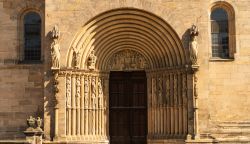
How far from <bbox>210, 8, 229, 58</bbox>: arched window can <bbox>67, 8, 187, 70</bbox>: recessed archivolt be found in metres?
2.55

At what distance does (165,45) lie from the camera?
23172mm

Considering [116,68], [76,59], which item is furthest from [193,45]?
[76,59]

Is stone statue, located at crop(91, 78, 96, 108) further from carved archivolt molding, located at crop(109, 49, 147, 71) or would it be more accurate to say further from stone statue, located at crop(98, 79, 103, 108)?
carved archivolt molding, located at crop(109, 49, 147, 71)

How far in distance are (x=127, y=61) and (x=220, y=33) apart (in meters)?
4.71

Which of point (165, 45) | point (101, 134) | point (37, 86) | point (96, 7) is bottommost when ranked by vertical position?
point (101, 134)

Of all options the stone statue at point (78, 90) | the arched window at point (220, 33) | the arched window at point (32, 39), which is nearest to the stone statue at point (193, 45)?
the arched window at point (220, 33)

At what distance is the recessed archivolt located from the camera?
22.9 m

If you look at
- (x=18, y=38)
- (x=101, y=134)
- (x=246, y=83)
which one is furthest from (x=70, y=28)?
(x=246, y=83)

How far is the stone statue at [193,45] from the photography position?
2223 cm

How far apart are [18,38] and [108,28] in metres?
4.62

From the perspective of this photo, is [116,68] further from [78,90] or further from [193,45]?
[193,45]

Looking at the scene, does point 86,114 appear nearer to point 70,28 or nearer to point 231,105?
point 70,28

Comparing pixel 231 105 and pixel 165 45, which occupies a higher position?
pixel 165 45

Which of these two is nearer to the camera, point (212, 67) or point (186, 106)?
point (186, 106)
